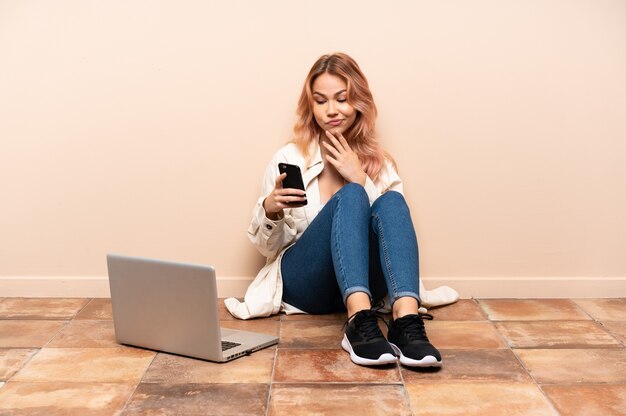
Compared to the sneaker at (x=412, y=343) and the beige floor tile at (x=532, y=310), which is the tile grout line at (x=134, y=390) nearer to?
the sneaker at (x=412, y=343)

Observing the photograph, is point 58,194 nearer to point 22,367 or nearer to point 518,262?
point 22,367

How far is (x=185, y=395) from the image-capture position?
2129 mm

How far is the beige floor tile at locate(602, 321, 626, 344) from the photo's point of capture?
2.67 meters

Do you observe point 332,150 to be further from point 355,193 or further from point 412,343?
point 412,343

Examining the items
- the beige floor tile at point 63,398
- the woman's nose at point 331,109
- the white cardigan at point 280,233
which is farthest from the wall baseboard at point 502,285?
the beige floor tile at point 63,398

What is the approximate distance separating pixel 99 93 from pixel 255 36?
2.13 ft

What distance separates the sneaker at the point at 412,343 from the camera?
229cm

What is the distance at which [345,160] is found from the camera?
2.86 meters

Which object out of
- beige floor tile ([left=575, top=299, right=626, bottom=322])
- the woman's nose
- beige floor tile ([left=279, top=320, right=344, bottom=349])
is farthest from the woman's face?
beige floor tile ([left=575, top=299, right=626, bottom=322])

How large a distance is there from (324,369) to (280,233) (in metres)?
0.65

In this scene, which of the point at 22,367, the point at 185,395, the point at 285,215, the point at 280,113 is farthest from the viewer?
the point at 280,113

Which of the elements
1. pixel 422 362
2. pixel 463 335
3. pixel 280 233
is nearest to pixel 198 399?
pixel 422 362

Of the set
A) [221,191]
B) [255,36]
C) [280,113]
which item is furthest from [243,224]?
[255,36]

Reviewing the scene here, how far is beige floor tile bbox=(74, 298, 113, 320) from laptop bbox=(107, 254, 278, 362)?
378mm
